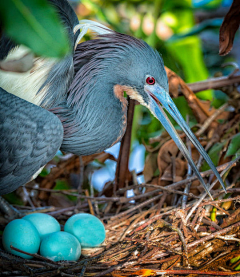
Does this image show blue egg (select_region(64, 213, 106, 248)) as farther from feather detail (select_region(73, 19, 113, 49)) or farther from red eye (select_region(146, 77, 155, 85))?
feather detail (select_region(73, 19, 113, 49))

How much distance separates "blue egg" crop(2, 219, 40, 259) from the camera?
130 centimetres

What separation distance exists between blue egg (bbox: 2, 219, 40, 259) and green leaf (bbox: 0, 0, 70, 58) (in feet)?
3.64

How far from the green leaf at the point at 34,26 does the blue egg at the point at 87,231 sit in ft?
3.86

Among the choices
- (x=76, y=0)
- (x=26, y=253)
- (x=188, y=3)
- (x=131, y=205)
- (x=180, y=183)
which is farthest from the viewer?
(x=76, y=0)

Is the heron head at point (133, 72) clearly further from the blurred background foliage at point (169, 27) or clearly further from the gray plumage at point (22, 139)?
the blurred background foliage at point (169, 27)

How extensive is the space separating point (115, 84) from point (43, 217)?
71 cm

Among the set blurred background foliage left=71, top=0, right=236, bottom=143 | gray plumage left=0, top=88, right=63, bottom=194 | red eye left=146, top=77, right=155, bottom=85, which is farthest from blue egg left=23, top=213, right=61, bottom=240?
blurred background foliage left=71, top=0, right=236, bottom=143

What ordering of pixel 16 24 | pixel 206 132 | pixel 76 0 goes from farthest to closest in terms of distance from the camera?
pixel 76 0 < pixel 206 132 < pixel 16 24

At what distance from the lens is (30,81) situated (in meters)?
1.42

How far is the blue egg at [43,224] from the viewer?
1.40m

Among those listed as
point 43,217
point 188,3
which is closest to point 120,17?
point 188,3

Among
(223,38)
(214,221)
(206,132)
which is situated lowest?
(214,221)

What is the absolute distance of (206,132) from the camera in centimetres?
202

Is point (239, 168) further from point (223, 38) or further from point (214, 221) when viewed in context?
point (223, 38)
